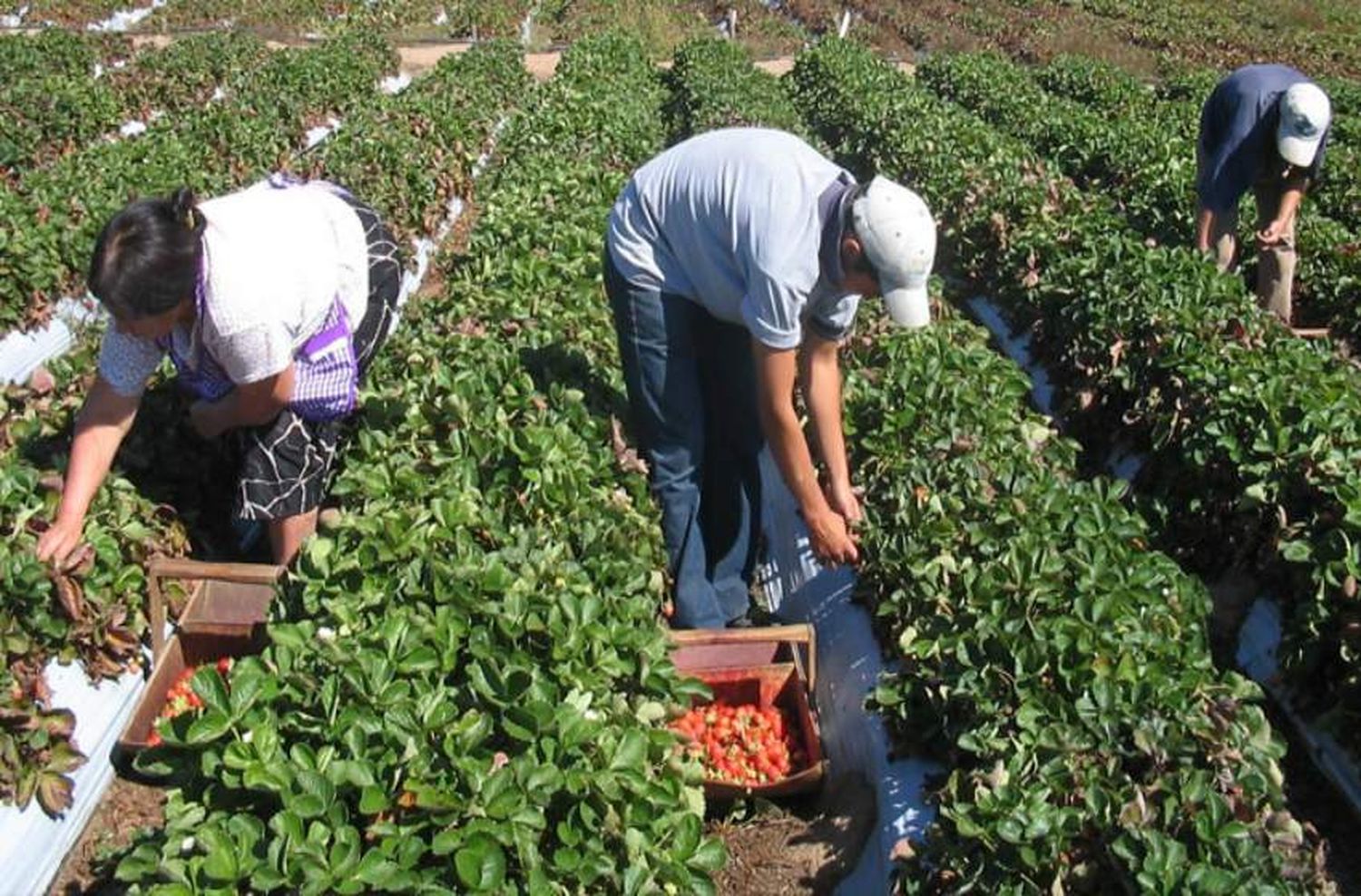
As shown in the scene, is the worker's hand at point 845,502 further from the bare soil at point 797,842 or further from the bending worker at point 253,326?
the bending worker at point 253,326

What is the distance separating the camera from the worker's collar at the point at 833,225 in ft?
10.3

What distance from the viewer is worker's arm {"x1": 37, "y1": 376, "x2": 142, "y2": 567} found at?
3.50 meters

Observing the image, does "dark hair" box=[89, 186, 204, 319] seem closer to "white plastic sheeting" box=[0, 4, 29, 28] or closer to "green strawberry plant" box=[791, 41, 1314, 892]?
"green strawberry plant" box=[791, 41, 1314, 892]

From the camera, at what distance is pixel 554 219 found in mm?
6711

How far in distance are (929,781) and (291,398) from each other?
2316 millimetres

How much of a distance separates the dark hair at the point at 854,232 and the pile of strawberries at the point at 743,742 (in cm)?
154

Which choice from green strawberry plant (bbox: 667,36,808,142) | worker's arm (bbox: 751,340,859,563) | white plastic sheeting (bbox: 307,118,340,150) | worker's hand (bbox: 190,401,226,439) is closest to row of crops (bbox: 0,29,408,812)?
worker's hand (bbox: 190,401,226,439)

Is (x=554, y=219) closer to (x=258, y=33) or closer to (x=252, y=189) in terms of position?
(x=252, y=189)

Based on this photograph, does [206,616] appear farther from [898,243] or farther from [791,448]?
[898,243]

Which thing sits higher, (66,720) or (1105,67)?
(66,720)

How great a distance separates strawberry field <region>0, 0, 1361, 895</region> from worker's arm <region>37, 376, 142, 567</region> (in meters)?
0.17

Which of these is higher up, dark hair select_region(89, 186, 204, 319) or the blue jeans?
dark hair select_region(89, 186, 204, 319)

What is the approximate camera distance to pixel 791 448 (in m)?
3.39

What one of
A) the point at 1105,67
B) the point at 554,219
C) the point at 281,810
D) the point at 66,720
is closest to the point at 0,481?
the point at 66,720
